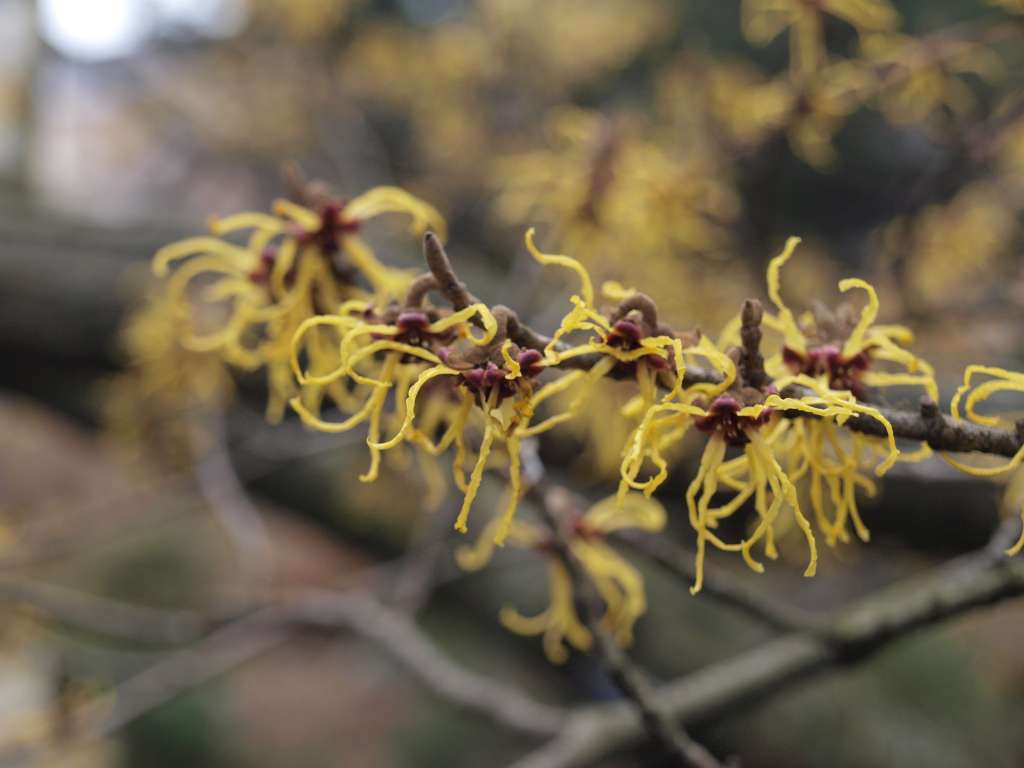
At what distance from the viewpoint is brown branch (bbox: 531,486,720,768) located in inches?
29.6

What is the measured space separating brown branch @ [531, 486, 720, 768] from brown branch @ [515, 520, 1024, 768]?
0.47ft

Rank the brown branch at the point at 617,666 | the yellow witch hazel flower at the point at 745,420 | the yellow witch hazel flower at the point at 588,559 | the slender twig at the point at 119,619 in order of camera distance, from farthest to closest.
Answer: the slender twig at the point at 119,619, the yellow witch hazel flower at the point at 588,559, the brown branch at the point at 617,666, the yellow witch hazel flower at the point at 745,420

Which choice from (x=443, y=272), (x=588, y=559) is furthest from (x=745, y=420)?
(x=588, y=559)

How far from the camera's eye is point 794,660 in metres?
1.04

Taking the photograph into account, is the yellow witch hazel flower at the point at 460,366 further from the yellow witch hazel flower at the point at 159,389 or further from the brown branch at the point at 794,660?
the yellow witch hazel flower at the point at 159,389

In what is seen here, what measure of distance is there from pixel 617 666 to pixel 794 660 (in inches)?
15.1

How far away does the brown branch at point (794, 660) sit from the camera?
88 centimetres

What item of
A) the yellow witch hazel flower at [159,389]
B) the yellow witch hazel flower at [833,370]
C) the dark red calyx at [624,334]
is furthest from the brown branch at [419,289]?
the yellow witch hazel flower at [159,389]

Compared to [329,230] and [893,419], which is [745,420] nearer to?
[893,419]

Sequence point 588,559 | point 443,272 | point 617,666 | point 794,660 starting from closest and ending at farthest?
point 443,272 < point 617,666 < point 588,559 < point 794,660

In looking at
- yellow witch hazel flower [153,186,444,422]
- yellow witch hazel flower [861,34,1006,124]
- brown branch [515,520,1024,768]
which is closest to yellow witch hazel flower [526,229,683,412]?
yellow witch hazel flower [153,186,444,422]

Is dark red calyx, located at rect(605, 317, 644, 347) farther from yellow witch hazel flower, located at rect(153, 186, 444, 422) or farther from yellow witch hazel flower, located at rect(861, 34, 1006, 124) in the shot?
yellow witch hazel flower, located at rect(861, 34, 1006, 124)

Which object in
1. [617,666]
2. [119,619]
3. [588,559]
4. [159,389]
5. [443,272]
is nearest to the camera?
[443,272]

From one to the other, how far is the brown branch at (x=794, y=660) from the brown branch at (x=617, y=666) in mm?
143
